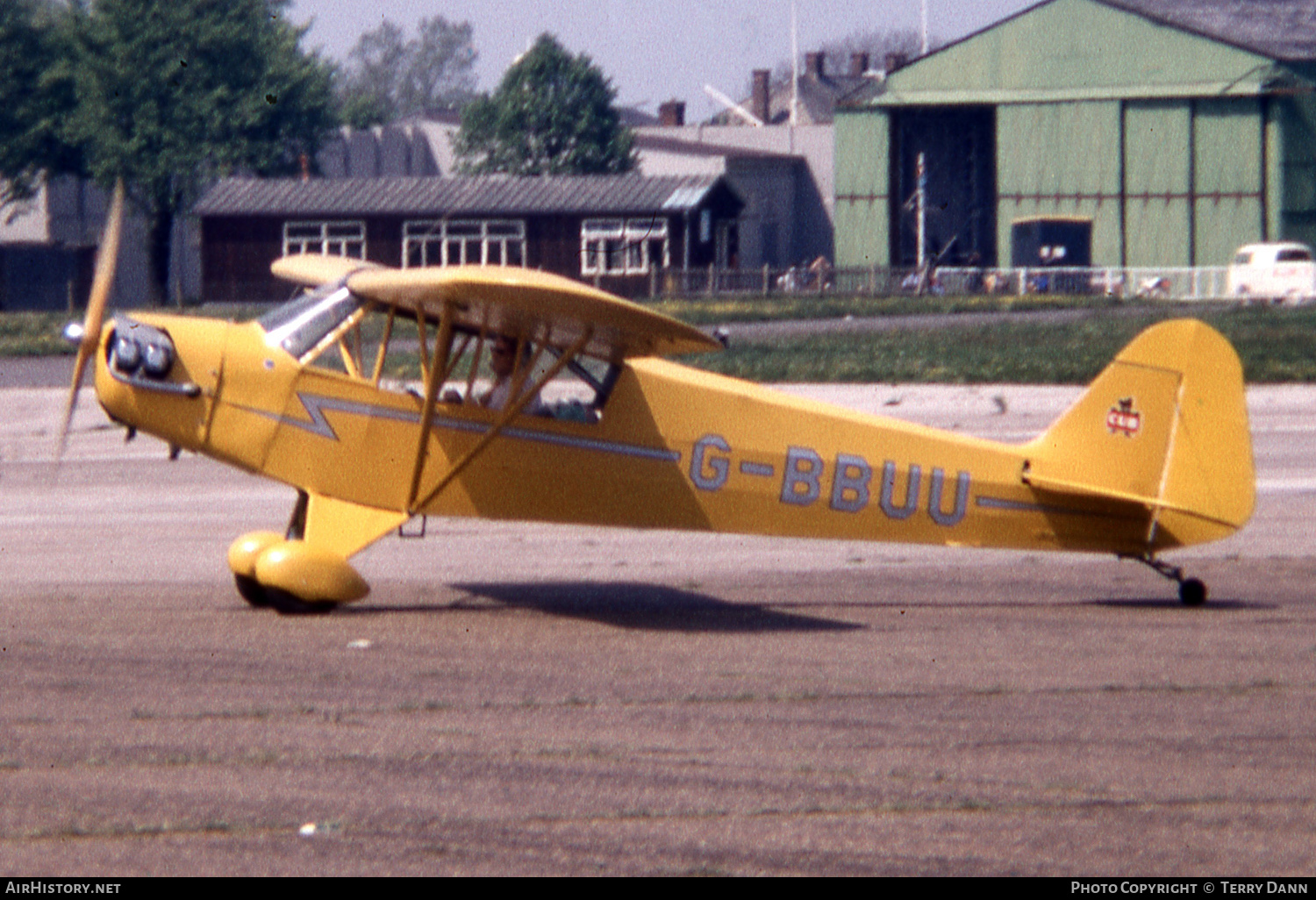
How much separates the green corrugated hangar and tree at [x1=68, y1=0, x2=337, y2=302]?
2133 centimetres

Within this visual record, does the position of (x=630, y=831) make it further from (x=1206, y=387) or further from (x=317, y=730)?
(x=1206, y=387)

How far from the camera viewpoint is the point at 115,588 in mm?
11023

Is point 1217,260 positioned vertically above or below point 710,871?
above

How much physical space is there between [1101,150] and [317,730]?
170 ft

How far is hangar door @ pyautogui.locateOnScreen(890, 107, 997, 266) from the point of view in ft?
199

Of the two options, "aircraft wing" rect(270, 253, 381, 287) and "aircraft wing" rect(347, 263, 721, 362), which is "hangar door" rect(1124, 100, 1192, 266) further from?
"aircraft wing" rect(347, 263, 721, 362)

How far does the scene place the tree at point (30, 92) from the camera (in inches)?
2202

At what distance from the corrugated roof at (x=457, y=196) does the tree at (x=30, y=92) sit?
22.1ft

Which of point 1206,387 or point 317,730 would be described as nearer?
point 317,730

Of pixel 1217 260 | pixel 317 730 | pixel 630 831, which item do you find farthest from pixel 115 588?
pixel 1217 260

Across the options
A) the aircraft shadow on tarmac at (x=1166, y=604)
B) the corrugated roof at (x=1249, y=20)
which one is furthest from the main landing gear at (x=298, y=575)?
the corrugated roof at (x=1249, y=20)

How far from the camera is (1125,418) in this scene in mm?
10555

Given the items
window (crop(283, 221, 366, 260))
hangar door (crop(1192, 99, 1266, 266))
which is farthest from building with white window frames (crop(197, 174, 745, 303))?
hangar door (crop(1192, 99, 1266, 266))
